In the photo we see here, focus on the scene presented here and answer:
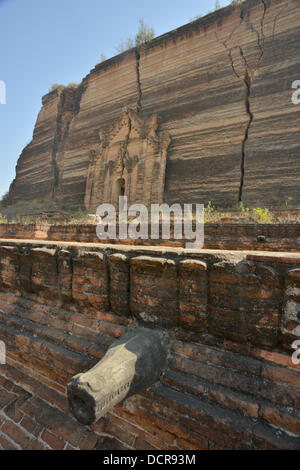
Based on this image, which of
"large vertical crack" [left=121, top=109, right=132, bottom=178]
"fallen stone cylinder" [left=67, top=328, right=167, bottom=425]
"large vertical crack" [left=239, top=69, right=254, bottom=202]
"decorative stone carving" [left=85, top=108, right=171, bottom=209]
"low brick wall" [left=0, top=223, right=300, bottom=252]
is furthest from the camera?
"large vertical crack" [left=121, top=109, right=132, bottom=178]

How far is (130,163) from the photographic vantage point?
10.9m

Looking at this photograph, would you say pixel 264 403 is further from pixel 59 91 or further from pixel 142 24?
pixel 59 91

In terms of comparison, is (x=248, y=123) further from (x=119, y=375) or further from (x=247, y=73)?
(x=119, y=375)

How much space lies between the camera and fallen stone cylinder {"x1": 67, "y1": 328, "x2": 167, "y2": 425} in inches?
44.9

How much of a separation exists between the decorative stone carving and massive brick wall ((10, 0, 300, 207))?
269 mm

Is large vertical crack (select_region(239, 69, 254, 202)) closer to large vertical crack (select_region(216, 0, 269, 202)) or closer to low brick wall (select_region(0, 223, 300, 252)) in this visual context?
large vertical crack (select_region(216, 0, 269, 202))

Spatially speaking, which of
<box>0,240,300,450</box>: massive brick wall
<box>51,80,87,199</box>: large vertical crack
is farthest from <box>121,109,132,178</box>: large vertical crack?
<box>0,240,300,450</box>: massive brick wall

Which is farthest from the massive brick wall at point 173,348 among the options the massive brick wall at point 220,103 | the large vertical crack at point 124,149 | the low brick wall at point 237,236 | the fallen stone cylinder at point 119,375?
the large vertical crack at point 124,149

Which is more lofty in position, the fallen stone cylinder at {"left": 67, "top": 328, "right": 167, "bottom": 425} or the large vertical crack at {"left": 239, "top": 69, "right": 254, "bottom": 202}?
the large vertical crack at {"left": 239, "top": 69, "right": 254, "bottom": 202}

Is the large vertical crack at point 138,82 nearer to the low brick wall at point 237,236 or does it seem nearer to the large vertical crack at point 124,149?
the large vertical crack at point 124,149

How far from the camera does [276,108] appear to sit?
809 cm

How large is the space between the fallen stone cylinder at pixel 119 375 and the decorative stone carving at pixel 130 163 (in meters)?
8.62

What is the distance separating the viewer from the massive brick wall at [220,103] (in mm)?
8008

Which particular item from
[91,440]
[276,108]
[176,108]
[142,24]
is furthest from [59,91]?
[91,440]
